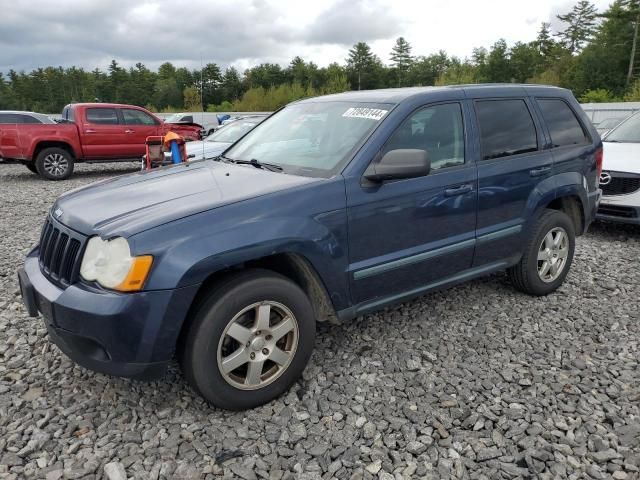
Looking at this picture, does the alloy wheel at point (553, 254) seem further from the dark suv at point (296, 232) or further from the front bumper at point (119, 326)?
the front bumper at point (119, 326)

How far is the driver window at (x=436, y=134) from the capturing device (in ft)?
10.4

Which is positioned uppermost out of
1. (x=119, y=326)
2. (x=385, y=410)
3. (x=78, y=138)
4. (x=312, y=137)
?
(x=312, y=137)

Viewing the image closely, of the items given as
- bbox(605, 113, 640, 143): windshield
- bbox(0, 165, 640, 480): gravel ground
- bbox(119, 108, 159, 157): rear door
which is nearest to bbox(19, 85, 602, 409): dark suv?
bbox(0, 165, 640, 480): gravel ground

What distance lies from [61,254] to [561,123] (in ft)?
12.7

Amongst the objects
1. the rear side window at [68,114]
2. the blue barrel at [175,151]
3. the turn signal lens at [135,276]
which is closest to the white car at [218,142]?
the blue barrel at [175,151]

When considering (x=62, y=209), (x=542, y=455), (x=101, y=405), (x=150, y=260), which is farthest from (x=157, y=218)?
(x=542, y=455)

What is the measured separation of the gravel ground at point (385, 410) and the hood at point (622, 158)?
2.75m

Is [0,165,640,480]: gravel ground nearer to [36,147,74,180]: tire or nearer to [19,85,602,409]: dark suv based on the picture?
[19,85,602,409]: dark suv

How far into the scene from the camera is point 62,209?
288cm

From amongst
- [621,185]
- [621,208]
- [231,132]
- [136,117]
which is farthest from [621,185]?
[136,117]

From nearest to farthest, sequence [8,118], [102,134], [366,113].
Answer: [366,113], [8,118], [102,134]

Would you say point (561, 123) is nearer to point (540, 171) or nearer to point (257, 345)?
point (540, 171)

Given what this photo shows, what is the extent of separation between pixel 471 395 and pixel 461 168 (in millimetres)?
1495

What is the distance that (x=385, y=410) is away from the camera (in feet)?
8.92
